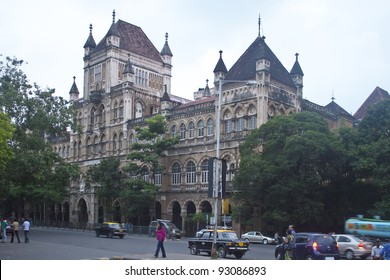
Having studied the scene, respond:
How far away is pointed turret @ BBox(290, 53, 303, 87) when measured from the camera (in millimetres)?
58625

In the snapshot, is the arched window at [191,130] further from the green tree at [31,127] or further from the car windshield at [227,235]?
A: the car windshield at [227,235]

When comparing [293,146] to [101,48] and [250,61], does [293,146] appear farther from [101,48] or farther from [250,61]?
[101,48]

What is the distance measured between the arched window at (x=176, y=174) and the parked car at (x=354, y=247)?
3248 cm

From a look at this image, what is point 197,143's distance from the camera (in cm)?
5909

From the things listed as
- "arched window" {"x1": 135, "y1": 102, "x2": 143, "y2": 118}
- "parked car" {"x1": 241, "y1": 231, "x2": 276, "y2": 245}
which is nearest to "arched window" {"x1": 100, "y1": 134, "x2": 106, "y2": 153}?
"arched window" {"x1": 135, "y1": 102, "x2": 143, "y2": 118}

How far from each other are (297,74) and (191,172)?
15.2 m

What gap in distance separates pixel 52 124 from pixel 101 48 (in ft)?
87.3

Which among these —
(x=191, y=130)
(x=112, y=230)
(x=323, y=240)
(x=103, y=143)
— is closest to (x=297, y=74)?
(x=191, y=130)

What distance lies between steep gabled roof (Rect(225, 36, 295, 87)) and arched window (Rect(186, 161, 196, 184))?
9.93m

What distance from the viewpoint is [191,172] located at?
59.9 metres

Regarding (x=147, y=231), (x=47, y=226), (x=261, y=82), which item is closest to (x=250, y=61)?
(x=261, y=82)

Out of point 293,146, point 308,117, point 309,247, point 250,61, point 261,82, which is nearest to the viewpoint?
Answer: point 309,247

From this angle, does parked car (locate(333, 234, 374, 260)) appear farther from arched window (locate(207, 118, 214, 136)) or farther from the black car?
arched window (locate(207, 118, 214, 136))

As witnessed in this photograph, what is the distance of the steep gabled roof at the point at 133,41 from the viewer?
73256mm
